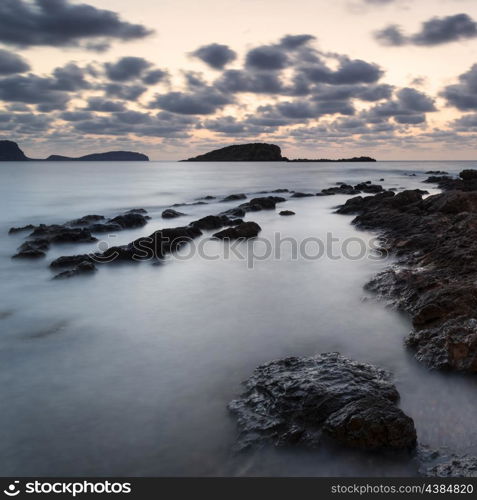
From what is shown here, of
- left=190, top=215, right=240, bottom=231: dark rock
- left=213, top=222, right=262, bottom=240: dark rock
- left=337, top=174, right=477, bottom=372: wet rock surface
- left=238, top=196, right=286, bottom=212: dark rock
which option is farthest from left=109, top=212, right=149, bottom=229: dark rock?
left=337, top=174, right=477, bottom=372: wet rock surface

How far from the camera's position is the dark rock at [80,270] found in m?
11.6

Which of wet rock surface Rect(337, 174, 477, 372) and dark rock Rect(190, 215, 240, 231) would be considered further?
dark rock Rect(190, 215, 240, 231)

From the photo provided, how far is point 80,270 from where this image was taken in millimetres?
11969

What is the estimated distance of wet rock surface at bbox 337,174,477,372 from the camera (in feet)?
19.1

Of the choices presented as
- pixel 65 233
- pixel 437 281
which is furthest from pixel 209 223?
pixel 437 281

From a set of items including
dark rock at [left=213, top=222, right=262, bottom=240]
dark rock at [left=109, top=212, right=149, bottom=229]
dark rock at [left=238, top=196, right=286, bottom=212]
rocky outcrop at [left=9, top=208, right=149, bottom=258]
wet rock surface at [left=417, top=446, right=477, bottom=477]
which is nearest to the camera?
wet rock surface at [left=417, top=446, right=477, bottom=477]

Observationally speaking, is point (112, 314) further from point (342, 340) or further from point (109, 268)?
point (342, 340)

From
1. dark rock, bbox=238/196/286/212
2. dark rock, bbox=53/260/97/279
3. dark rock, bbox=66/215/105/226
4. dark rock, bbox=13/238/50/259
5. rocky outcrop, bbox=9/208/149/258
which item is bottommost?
A: dark rock, bbox=53/260/97/279

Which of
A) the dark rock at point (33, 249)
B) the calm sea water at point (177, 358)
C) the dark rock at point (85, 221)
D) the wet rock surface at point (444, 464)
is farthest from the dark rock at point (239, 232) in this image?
the wet rock surface at point (444, 464)

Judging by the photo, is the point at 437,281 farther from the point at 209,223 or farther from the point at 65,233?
the point at 65,233

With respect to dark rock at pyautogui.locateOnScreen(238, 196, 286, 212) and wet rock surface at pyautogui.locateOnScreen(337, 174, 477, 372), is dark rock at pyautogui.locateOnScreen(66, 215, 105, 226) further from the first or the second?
wet rock surface at pyautogui.locateOnScreen(337, 174, 477, 372)

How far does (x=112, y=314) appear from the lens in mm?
9172

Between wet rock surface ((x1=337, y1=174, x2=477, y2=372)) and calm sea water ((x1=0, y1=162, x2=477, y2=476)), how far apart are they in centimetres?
35
